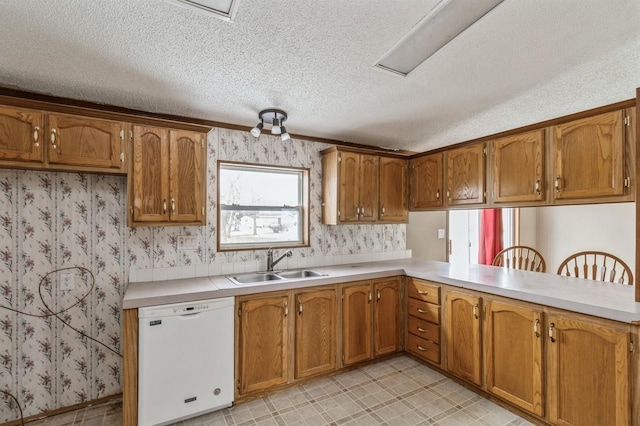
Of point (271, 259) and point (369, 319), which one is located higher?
point (271, 259)

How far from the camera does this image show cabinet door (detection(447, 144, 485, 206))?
2936 millimetres

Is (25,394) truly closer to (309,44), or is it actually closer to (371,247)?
(309,44)

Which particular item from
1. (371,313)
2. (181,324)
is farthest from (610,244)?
(181,324)

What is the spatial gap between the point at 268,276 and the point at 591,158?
2.67 metres

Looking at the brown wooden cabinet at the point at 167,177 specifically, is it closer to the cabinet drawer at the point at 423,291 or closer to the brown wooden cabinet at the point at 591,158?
the cabinet drawer at the point at 423,291

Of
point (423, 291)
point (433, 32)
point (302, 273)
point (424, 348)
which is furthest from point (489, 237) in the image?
point (433, 32)

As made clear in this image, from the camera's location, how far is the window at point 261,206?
9.92 feet

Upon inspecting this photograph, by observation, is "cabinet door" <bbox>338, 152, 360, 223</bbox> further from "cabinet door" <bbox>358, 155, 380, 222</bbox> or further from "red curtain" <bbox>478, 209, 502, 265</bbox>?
"red curtain" <bbox>478, 209, 502, 265</bbox>

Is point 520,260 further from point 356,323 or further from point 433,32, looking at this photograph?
point 433,32

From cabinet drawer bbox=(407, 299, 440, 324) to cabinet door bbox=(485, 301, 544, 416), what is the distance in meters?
0.47

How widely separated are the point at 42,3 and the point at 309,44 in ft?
3.88

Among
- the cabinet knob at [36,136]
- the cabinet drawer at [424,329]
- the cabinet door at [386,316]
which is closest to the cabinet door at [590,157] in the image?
the cabinet drawer at [424,329]

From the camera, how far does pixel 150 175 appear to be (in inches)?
92.4

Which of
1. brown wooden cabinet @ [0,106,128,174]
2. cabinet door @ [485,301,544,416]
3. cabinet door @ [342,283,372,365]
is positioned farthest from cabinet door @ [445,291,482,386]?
brown wooden cabinet @ [0,106,128,174]
